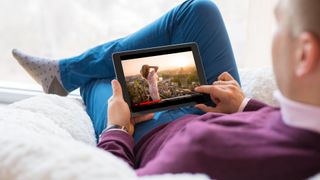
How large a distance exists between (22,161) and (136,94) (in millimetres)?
378

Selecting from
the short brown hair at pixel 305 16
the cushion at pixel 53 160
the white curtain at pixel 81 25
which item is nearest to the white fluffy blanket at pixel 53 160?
the cushion at pixel 53 160

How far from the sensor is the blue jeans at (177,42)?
0.94 m

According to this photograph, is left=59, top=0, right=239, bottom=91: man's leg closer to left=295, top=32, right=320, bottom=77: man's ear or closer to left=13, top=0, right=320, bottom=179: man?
left=13, top=0, right=320, bottom=179: man

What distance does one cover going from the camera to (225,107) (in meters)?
0.86

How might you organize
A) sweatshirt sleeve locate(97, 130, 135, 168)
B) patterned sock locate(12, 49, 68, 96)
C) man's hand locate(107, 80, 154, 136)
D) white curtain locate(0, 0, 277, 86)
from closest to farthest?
1. sweatshirt sleeve locate(97, 130, 135, 168)
2. man's hand locate(107, 80, 154, 136)
3. patterned sock locate(12, 49, 68, 96)
4. white curtain locate(0, 0, 277, 86)

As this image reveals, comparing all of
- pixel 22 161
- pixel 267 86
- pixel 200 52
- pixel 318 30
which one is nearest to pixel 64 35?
pixel 200 52

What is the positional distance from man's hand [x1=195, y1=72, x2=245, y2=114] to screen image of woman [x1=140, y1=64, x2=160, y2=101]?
0.32ft

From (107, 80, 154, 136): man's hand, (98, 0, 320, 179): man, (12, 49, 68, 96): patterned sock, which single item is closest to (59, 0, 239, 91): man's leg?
(12, 49, 68, 96): patterned sock

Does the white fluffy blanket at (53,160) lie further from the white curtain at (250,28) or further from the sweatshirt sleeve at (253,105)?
the white curtain at (250,28)

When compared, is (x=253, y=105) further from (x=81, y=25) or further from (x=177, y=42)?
(x=81, y=25)

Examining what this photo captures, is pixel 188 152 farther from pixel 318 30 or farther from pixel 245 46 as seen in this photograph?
pixel 245 46

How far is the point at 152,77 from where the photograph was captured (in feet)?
2.85

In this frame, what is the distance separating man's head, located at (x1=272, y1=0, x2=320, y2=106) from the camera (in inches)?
18.6

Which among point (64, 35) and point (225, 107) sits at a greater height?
point (64, 35)
